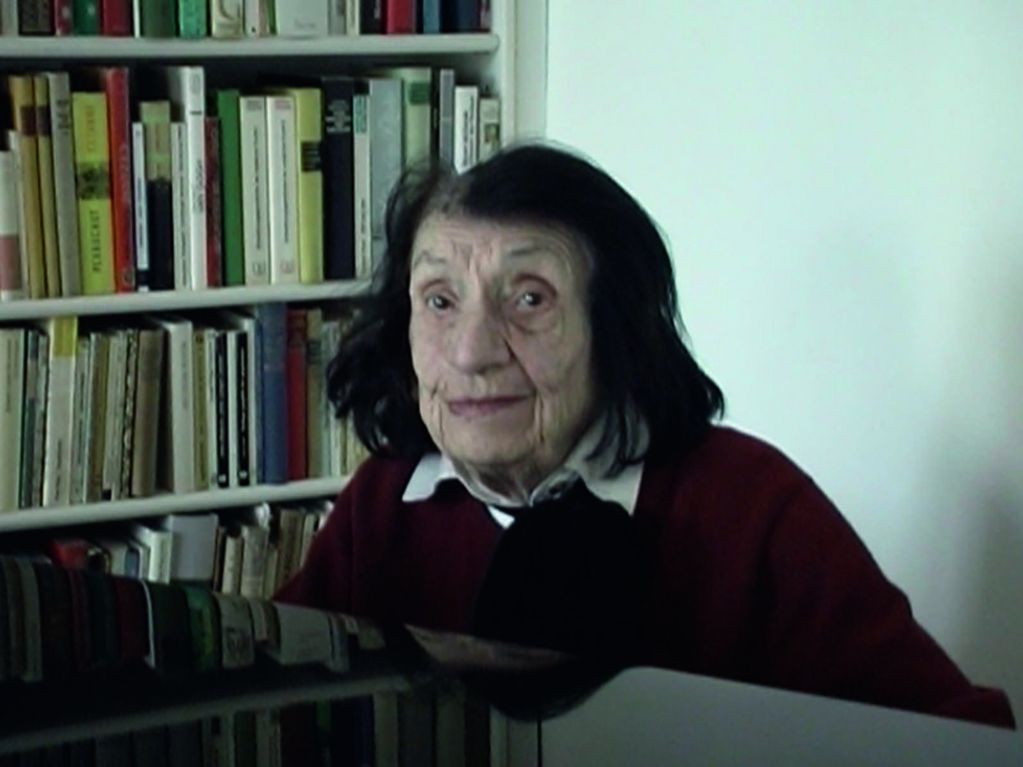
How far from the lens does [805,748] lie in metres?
1.05

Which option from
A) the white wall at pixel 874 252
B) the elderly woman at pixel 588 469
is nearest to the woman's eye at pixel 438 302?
the elderly woman at pixel 588 469

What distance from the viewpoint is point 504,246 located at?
4.82 ft

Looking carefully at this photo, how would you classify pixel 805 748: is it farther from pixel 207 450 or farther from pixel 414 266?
pixel 207 450

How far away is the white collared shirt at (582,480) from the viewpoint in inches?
58.4

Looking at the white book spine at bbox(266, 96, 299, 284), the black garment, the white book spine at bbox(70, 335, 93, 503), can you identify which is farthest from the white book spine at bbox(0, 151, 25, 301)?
the black garment

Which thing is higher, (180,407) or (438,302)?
(438,302)

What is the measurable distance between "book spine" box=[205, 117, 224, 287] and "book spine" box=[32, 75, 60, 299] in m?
0.20

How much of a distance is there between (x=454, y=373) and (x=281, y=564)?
4.08 ft

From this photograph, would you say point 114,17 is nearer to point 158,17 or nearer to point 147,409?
point 158,17

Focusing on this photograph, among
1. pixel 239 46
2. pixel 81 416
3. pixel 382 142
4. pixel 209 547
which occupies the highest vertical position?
pixel 239 46

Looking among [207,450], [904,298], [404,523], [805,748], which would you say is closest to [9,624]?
[404,523]

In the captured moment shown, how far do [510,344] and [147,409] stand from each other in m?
1.16

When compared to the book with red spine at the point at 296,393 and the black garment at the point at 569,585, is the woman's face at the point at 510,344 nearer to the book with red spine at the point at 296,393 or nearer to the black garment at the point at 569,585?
the black garment at the point at 569,585

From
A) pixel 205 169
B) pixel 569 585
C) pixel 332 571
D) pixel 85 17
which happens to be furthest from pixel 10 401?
pixel 569 585
